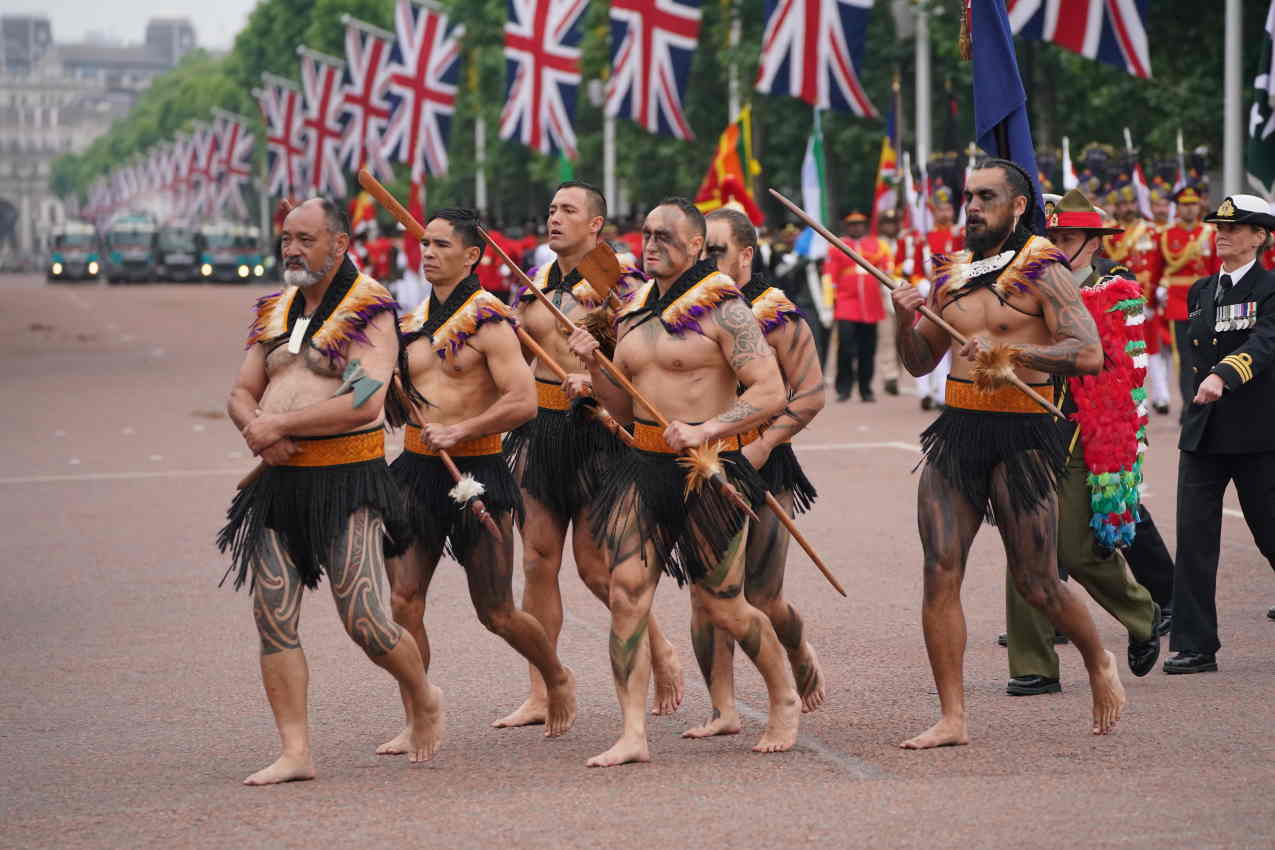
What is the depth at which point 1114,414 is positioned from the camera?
31.1 ft

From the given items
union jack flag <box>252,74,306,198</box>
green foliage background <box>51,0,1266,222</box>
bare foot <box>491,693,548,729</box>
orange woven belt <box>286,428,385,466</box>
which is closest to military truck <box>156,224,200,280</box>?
green foliage background <box>51,0,1266,222</box>

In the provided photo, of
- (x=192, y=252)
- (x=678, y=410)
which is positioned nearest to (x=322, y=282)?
(x=678, y=410)

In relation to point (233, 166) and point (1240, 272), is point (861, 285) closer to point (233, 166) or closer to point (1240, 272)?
point (1240, 272)

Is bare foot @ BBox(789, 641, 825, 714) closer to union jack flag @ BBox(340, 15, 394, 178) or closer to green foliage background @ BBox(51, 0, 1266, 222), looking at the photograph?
green foliage background @ BBox(51, 0, 1266, 222)

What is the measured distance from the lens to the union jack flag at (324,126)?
2304 inches

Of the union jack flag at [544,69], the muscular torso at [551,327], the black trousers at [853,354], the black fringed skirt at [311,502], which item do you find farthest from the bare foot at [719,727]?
the union jack flag at [544,69]

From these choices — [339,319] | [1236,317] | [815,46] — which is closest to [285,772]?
[339,319]

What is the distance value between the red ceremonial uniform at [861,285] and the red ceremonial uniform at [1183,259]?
3.66m

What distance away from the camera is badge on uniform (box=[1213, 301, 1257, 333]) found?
9578 mm

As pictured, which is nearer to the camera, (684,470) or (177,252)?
(684,470)

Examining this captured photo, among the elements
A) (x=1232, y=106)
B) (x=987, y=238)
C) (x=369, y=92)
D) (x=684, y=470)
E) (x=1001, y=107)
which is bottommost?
(x=684, y=470)

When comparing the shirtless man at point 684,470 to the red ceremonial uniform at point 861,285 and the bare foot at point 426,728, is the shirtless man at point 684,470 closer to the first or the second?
the bare foot at point 426,728

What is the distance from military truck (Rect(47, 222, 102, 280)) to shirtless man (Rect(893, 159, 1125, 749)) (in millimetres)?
80970

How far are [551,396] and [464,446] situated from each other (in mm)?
978
